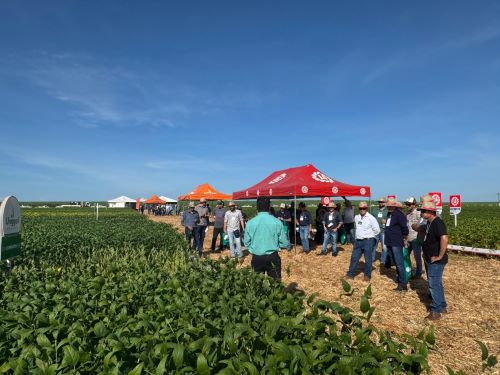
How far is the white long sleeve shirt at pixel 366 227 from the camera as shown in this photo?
28.8ft

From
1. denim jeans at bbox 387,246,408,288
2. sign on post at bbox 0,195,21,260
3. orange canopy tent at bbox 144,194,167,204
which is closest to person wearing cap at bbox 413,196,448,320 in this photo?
denim jeans at bbox 387,246,408,288

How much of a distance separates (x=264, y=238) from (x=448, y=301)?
4.55 m

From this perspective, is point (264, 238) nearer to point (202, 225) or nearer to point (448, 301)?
point (448, 301)

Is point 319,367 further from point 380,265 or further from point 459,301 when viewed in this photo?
point 380,265

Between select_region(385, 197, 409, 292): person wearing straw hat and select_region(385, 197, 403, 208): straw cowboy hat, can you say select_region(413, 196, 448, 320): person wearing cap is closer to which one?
select_region(385, 197, 409, 292): person wearing straw hat

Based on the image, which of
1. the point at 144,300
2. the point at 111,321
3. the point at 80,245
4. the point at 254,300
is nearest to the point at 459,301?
the point at 254,300

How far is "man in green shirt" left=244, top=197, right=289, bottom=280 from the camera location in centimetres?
609

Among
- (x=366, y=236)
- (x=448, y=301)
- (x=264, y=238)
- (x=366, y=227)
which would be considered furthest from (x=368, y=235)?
(x=264, y=238)

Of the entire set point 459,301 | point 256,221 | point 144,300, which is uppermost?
point 256,221

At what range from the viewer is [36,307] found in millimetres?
3785

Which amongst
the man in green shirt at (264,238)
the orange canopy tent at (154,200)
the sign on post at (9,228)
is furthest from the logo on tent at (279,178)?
the orange canopy tent at (154,200)

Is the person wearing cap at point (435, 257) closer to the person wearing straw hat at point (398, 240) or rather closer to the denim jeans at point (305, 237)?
the person wearing straw hat at point (398, 240)

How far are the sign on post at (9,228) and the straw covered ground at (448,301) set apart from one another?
15.5ft

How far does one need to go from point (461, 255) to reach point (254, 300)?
12787 millimetres
